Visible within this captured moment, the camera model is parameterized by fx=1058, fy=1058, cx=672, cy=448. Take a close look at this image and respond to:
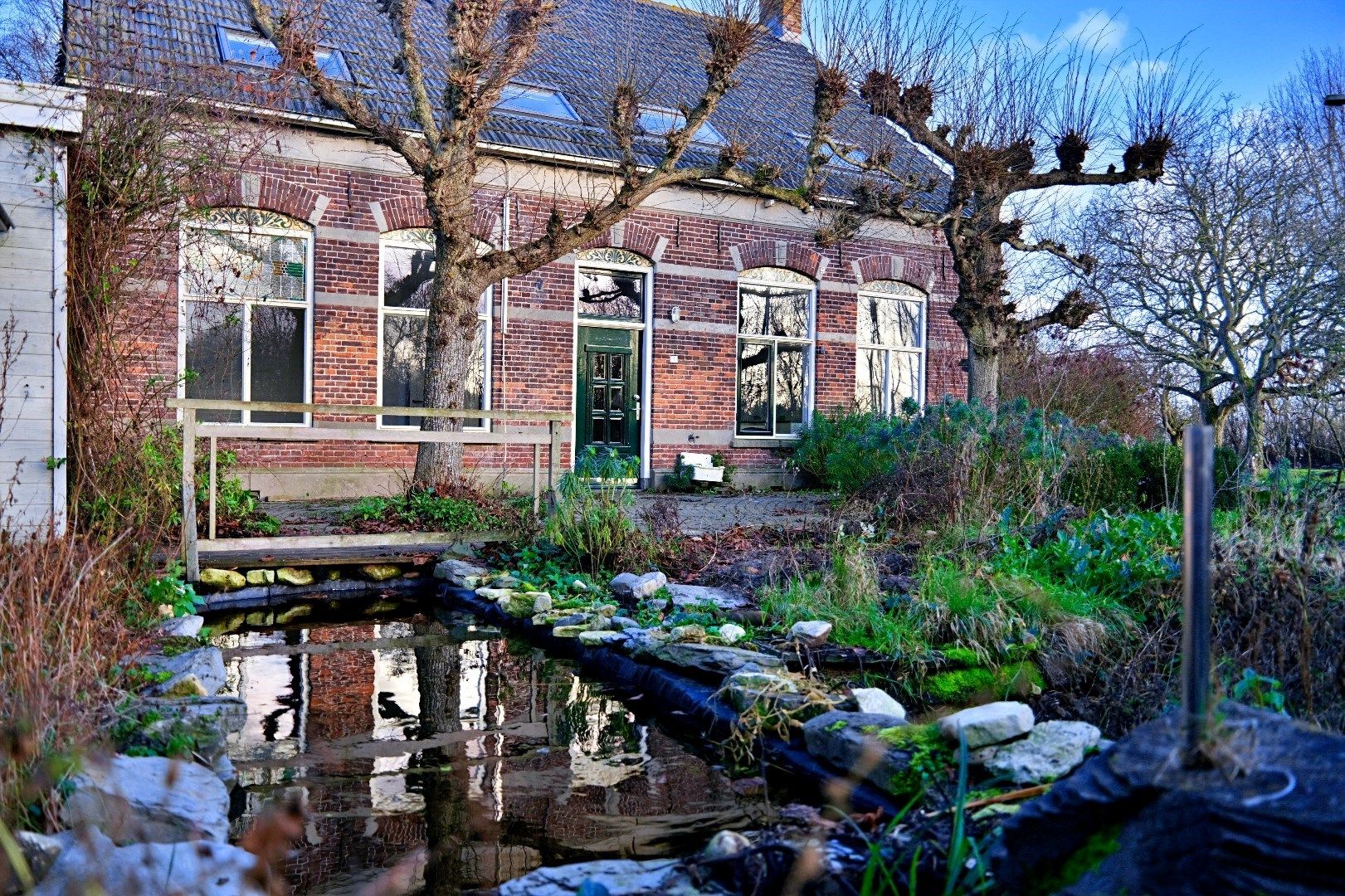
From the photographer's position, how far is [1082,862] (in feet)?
6.61

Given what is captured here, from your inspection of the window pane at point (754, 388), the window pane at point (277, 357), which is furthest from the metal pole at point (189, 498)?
the window pane at point (754, 388)

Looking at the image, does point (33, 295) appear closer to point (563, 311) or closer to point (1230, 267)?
point (563, 311)

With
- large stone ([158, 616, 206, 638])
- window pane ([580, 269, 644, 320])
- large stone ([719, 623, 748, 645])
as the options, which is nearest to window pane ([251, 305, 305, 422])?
window pane ([580, 269, 644, 320])

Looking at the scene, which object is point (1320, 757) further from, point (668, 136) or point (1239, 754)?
point (668, 136)

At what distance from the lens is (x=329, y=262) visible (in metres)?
11.8

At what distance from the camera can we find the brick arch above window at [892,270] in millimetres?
15602

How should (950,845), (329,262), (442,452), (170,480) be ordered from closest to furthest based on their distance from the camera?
(950,845) → (170,480) → (442,452) → (329,262)

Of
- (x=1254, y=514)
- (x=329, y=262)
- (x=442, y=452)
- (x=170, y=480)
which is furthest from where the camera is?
(x=329, y=262)

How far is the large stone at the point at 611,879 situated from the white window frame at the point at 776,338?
11.8 metres

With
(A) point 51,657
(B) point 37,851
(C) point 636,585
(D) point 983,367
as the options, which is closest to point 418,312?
(C) point 636,585

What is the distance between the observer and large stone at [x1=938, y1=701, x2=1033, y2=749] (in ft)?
11.6

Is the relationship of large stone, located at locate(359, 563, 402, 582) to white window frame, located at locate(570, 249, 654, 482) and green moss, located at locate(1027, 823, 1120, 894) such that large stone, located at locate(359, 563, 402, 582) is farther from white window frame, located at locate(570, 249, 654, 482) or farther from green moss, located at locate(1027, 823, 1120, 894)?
green moss, located at locate(1027, 823, 1120, 894)

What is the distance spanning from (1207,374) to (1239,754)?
14.5m

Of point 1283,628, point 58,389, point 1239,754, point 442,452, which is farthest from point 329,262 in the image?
point 1239,754
